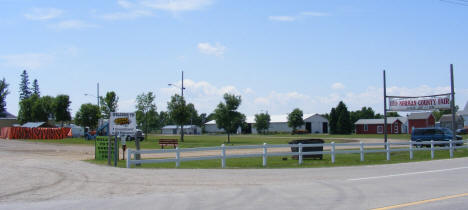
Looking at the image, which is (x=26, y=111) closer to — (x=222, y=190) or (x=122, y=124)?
(x=122, y=124)

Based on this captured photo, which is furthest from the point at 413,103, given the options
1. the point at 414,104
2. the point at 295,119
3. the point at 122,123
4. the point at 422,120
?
the point at 295,119

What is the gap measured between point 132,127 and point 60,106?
66.2 metres

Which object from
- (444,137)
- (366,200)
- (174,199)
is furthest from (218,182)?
(444,137)

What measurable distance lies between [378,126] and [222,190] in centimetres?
9014

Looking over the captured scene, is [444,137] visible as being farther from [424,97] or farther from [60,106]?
[60,106]

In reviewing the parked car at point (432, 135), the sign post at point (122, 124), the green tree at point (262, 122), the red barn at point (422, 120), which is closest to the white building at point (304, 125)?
the green tree at point (262, 122)

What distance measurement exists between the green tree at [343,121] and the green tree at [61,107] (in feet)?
175

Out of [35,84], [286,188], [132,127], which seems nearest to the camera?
[286,188]

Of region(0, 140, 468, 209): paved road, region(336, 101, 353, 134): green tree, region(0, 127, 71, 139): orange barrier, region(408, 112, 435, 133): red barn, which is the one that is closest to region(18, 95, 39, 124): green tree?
region(0, 127, 71, 139): orange barrier

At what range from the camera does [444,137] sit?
122 ft

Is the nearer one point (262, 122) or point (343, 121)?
point (343, 121)

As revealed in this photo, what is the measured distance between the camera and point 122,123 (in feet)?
69.3

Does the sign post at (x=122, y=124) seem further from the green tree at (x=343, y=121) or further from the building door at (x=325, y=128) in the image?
the building door at (x=325, y=128)

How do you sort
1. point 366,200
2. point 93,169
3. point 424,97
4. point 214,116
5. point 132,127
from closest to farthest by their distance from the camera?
1. point 366,200
2. point 93,169
3. point 132,127
4. point 424,97
5. point 214,116
